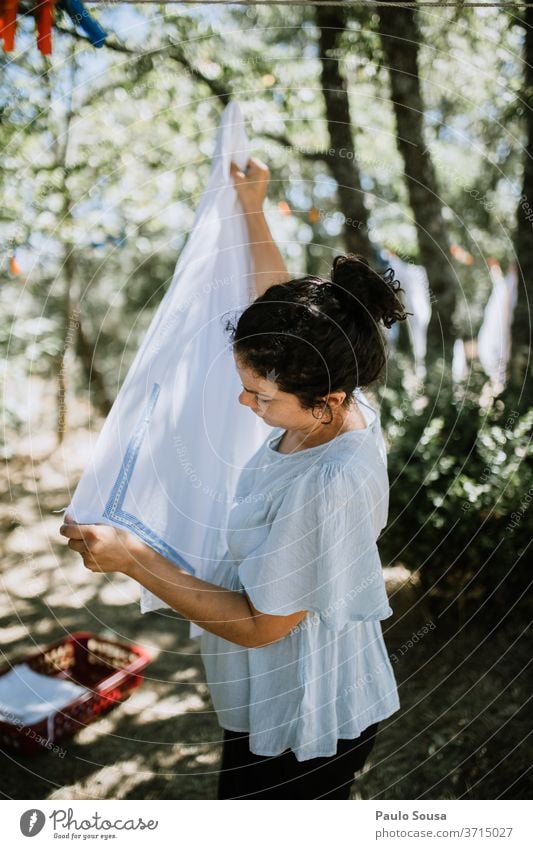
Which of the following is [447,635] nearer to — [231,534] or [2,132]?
[231,534]

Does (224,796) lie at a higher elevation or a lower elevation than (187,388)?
lower

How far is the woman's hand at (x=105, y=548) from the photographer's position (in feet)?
4.61

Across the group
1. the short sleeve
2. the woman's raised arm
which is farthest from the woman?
the woman's raised arm

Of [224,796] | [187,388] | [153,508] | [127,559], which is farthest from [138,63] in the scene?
[224,796]

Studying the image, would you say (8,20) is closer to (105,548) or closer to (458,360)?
(105,548)

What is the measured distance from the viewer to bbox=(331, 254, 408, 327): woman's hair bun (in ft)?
4.80

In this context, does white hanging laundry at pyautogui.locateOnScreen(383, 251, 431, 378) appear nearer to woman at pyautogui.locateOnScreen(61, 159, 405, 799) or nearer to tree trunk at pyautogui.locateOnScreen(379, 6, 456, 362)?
tree trunk at pyautogui.locateOnScreen(379, 6, 456, 362)

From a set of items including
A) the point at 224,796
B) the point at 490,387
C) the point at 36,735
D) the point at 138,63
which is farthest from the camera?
the point at 138,63

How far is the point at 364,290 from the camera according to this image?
4.83 ft

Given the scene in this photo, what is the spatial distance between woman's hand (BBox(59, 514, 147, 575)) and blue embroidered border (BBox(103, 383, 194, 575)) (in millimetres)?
106

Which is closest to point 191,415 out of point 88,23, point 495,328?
A: point 88,23

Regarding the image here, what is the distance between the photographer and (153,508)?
5.73ft

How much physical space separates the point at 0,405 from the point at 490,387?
2.64 m

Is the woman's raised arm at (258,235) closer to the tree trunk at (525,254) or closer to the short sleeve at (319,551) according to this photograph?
the short sleeve at (319,551)
